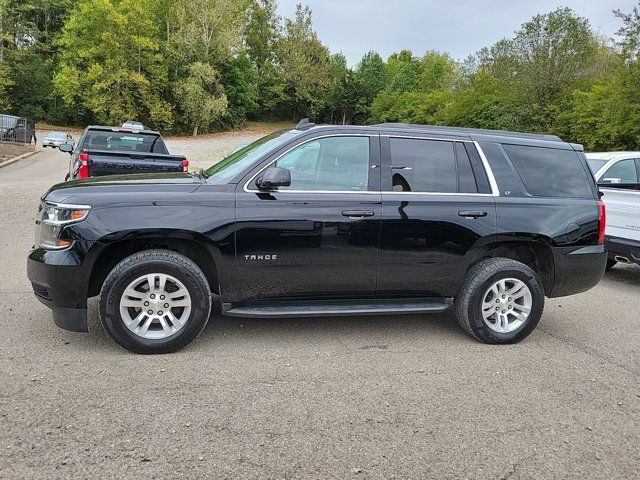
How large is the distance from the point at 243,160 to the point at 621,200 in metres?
5.32

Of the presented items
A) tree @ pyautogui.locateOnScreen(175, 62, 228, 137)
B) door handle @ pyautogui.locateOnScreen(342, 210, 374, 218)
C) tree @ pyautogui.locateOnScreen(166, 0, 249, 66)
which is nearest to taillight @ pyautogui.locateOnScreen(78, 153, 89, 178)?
door handle @ pyautogui.locateOnScreen(342, 210, 374, 218)

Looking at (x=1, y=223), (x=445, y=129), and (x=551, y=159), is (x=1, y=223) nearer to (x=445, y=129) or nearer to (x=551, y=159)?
(x=445, y=129)

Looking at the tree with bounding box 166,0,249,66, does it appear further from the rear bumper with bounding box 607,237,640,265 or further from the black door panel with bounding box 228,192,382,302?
the black door panel with bounding box 228,192,382,302

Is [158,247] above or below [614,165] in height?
below

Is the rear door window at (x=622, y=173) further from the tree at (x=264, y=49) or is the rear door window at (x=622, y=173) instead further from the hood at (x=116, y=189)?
the tree at (x=264, y=49)

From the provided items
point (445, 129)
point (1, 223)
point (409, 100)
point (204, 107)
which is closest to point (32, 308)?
point (445, 129)

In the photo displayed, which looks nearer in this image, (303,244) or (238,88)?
(303,244)

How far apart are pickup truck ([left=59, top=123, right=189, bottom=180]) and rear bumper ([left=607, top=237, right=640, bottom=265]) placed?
6.83 metres

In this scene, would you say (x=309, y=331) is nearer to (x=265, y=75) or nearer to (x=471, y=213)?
(x=471, y=213)

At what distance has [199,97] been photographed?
48.7 m

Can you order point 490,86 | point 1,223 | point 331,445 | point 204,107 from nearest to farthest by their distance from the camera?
1. point 331,445
2. point 1,223
3. point 490,86
4. point 204,107

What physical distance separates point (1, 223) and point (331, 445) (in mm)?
9070

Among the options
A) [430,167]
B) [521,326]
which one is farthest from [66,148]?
[521,326]

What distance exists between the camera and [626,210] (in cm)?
702
